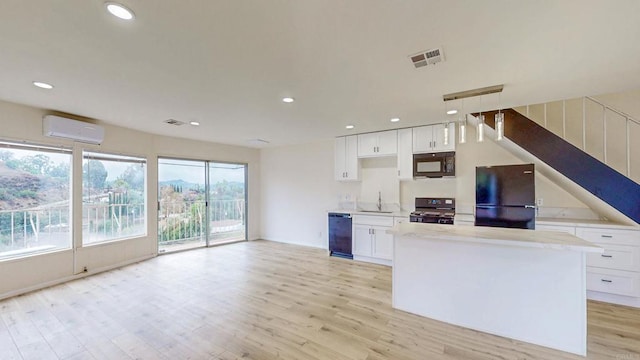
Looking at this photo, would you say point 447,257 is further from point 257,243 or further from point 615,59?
point 257,243

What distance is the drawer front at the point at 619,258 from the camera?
2.96 metres

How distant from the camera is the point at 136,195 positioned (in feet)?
16.2

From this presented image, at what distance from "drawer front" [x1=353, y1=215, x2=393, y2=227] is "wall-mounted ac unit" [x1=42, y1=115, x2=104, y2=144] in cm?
448

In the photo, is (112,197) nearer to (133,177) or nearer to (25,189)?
(133,177)

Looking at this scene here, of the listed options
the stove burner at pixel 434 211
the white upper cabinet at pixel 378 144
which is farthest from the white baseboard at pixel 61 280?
the stove burner at pixel 434 211

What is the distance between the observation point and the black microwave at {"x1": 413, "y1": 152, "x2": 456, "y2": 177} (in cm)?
429

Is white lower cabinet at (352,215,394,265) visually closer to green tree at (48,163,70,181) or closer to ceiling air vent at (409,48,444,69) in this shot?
ceiling air vent at (409,48,444,69)

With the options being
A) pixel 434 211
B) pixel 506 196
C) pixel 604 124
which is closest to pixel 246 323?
pixel 434 211

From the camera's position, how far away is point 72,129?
3.71 meters

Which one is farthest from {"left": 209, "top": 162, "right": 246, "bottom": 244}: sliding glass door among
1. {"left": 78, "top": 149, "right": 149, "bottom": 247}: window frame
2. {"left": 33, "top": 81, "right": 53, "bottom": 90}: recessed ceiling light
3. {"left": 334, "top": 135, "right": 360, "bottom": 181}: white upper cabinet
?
{"left": 33, "top": 81, "right": 53, "bottom": 90}: recessed ceiling light

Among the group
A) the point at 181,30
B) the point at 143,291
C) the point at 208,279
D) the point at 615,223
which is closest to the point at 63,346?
the point at 143,291

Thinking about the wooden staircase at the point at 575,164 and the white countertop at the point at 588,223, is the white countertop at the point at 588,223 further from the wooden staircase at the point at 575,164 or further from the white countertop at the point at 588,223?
the wooden staircase at the point at 575,164

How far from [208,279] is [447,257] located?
3.30m

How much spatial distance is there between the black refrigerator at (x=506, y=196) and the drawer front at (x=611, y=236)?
523mm
